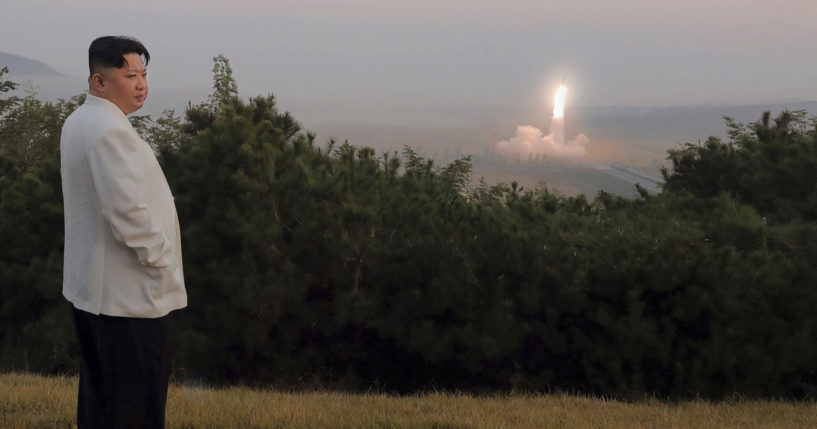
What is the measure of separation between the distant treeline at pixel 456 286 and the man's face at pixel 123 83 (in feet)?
16.0

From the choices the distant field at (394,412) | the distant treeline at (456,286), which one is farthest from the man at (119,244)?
the distant treeline at (456,286)

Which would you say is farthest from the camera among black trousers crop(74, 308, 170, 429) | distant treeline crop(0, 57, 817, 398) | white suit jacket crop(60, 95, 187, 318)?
distant treeline crop(0, 57, 817, 398)

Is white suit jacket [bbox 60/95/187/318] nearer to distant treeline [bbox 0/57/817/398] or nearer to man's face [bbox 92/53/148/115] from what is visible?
man's face [bbox 92/53/148/115]

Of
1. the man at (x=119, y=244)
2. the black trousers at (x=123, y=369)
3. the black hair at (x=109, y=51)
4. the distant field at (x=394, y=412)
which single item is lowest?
the distant field at (x=394, y=412)

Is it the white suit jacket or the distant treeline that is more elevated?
the white suit jacket

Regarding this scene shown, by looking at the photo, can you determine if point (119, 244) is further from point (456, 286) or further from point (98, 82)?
point (456, 286)

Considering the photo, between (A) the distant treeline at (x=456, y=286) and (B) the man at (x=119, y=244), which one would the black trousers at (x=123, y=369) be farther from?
(A) the distant treeline at (x=456, y=286)

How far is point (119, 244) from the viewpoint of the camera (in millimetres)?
3393

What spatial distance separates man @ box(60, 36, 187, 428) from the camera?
10.9ft

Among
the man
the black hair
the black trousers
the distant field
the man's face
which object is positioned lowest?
the distant field

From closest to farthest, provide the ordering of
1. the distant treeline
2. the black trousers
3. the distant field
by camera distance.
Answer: the black trousers
the distant field
the distant treeline

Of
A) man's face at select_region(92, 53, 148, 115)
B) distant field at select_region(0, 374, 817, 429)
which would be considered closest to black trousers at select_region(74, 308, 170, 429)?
man's face at select_region(92, 53, 148, 115)

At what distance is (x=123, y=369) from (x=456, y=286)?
488 cm

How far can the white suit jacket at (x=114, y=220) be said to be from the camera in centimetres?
329
